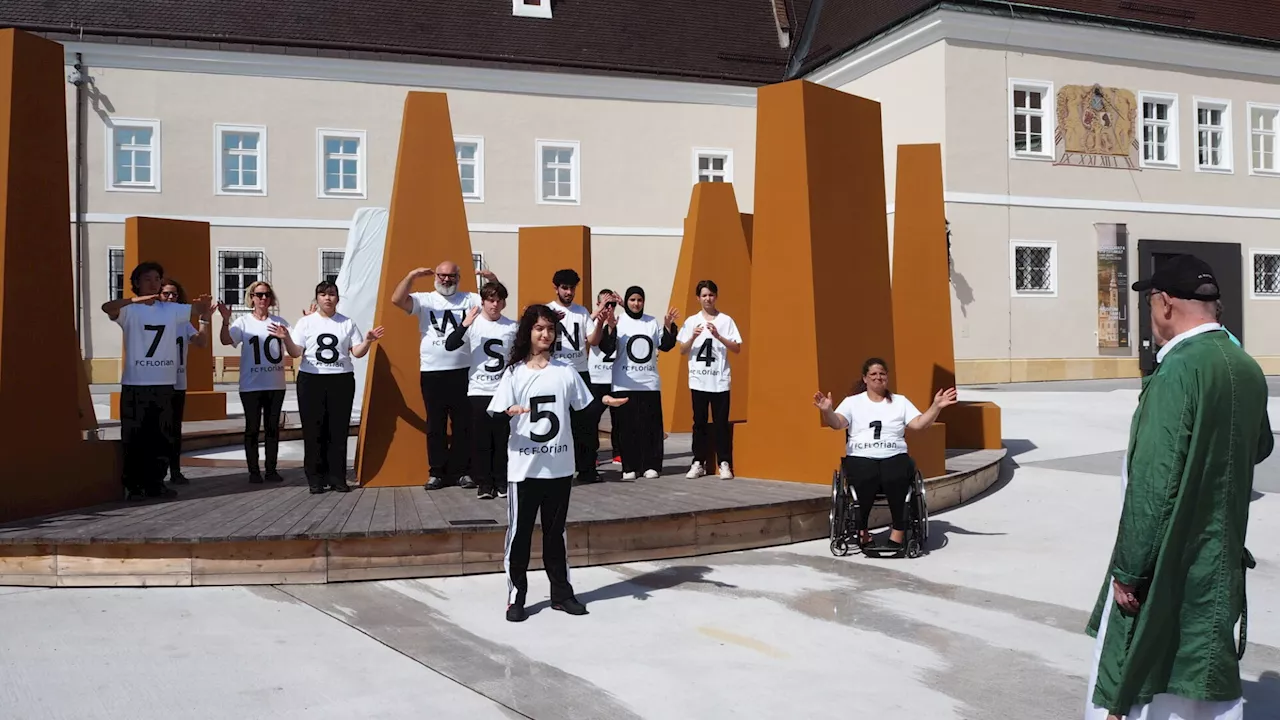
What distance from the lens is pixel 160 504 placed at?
323 inches

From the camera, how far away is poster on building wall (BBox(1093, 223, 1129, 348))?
26.9 metres

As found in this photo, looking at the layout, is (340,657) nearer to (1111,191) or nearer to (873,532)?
(873,532)

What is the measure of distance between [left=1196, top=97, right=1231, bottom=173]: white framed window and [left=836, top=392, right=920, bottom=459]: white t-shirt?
2401 centimetres

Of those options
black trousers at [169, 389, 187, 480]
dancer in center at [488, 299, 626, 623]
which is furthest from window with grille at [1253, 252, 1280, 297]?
dancer in center at [488, 299, 626, 623]

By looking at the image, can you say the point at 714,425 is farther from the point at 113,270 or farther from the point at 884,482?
the point at 113,270

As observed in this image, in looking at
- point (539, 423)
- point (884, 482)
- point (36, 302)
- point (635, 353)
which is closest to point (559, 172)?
point (635, 353)

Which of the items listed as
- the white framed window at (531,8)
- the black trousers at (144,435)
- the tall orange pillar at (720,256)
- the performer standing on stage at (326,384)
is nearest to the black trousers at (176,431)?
the black trousers at (144,435)

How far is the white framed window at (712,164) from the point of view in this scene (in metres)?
31.4

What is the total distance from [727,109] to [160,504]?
25571 mm

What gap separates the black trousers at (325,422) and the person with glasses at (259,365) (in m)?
0.56

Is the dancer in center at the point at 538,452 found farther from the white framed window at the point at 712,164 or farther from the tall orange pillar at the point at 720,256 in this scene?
the white framed window at the point at 712,164

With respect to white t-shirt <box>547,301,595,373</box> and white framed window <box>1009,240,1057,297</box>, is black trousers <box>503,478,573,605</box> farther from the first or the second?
white framed window <box>1009,240,1057,297</box>

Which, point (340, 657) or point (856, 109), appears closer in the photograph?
point (340, 657)

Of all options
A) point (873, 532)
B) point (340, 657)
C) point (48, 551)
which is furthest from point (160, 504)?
point (873, 532)
